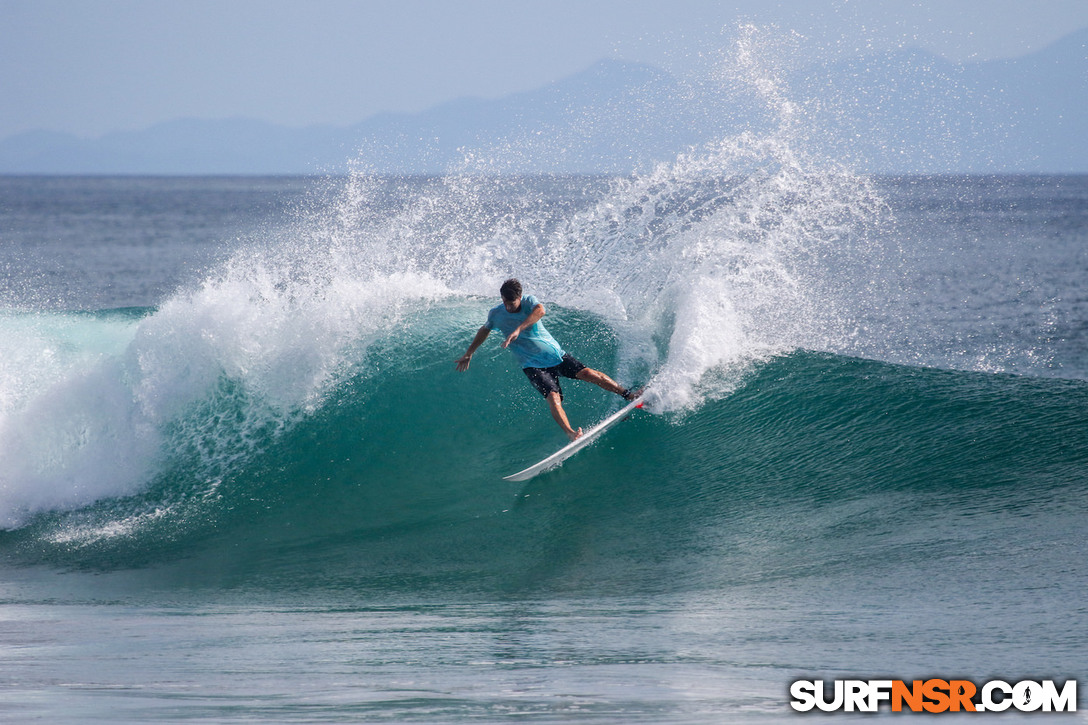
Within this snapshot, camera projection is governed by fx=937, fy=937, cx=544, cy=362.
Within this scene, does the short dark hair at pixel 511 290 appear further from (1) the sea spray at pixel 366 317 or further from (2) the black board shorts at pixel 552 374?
(1) the sea spray at pixel 366 317

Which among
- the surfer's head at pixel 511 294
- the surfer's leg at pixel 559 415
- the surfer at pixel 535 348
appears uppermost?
the surfer's head at pixel 511 294

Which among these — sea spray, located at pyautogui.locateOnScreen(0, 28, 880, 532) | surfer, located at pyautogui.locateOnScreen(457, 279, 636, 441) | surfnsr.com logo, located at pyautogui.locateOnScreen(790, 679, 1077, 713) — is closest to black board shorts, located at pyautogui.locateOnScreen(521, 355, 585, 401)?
surfer, located at pyautogui.locateOnScreen(457, 279, 636, 441)

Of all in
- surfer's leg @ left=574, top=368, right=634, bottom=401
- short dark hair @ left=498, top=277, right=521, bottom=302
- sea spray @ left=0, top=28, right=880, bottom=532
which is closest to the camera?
short dark hair @ left=498, top=277, right=521, bottom=302

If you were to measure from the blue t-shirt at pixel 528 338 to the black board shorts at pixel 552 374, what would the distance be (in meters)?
0.06

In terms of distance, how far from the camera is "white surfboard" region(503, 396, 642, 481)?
745 centimetres

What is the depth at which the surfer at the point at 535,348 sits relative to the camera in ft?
24.8

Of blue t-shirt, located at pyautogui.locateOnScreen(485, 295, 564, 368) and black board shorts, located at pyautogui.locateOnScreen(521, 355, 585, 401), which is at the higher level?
blue t-shirt, located at pyautogui.locateOnScreen(485, 295, 564, 368)

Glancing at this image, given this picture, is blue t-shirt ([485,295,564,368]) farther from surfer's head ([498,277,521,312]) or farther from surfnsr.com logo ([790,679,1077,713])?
surfnsr.com logo ([790,679,1077,713])

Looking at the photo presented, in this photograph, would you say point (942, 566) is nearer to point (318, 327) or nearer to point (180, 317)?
point (318, 327)

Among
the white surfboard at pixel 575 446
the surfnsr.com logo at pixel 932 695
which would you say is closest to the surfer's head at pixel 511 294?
the white surfboard at pixel 575 446

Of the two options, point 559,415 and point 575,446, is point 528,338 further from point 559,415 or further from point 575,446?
point 575,446

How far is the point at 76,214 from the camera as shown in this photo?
6053cm

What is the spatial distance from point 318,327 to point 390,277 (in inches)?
51.1

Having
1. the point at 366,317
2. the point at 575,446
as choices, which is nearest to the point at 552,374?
the point at 575,446
